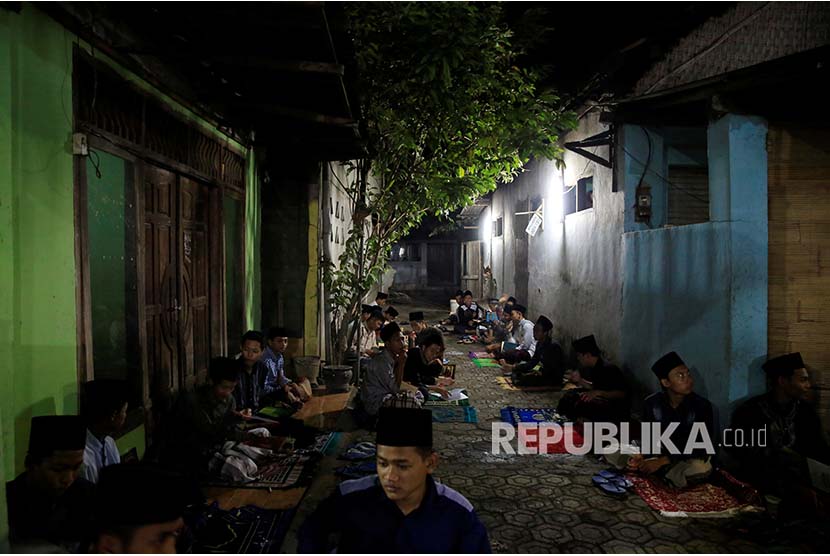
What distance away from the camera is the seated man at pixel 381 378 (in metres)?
7.36

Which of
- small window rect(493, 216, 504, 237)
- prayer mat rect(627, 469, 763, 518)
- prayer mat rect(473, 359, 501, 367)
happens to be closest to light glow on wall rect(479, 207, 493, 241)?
small window rect(493, 216, 504, 237)

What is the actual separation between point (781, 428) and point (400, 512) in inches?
182

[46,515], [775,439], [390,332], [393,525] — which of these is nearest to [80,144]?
[46,515]

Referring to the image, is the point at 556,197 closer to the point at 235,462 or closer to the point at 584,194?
the point at 584,194

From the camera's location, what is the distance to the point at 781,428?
18.2 ft

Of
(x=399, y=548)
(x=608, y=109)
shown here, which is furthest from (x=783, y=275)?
(x=399, y=548)

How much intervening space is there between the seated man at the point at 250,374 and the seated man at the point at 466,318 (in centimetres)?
1009

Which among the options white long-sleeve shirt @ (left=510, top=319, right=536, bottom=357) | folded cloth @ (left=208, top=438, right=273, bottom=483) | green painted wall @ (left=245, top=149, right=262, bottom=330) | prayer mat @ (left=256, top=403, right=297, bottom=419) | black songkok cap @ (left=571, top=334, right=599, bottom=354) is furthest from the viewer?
white long-sleeve shirt @ (left=510, top=319, right=536, bottom=357)

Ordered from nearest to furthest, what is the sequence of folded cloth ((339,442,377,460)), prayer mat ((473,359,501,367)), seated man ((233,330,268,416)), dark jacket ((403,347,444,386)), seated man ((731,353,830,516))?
1. seated man ((731,353,830,516))
2. folded cloth ((339,442,377,460))
3. seated man ((233,330,268,416))
4. dark jacket ((403,347,444,386))
5. prayer mat ((473,359,501,367))

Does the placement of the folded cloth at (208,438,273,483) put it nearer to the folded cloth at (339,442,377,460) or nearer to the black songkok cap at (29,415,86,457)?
the folded cloth at (339,442,377,460)

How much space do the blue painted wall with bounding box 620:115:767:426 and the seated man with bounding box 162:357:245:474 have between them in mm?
5239

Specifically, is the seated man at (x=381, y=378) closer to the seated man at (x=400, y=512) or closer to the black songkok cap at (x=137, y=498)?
the seated man at (x=400, y=512)

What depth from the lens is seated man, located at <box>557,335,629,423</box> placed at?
7.36 meters

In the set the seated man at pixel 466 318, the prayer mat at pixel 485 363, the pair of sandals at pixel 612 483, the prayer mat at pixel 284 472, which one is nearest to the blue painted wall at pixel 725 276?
the pair of sandals at pixel 612 483
